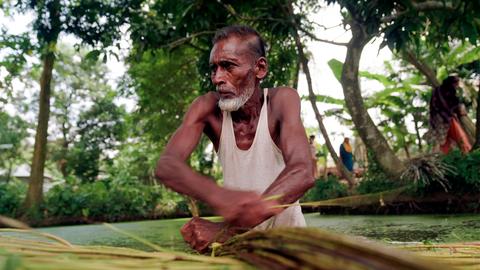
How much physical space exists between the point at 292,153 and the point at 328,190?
6037mm

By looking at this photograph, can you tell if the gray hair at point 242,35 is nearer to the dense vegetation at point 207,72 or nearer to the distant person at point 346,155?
the dense vegetation at point 207,72

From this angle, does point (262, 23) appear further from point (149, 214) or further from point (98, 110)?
point (98, 110)

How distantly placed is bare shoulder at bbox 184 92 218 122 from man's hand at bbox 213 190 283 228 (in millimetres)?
725

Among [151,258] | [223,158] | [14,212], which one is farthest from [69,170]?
[151,258]

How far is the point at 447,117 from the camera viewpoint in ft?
23.4

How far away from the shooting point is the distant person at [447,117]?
710 cm

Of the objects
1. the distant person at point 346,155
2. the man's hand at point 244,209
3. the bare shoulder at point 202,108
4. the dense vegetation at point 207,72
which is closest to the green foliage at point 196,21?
the dense vegetation at point 207,72

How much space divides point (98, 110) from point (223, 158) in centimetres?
1860

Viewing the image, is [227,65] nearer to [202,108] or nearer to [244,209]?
[202,108]

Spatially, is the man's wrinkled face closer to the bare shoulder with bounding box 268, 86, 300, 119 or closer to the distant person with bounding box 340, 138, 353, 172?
the bare shoulder with bounding box 268, 86, 300, 119

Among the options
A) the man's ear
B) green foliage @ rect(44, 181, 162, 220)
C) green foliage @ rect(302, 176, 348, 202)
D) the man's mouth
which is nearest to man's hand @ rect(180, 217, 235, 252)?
the man's mouth

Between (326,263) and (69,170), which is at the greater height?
(69,170)

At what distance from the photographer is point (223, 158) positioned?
1978 millimetres

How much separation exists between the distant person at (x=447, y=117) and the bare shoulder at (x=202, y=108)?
6.00 meters
